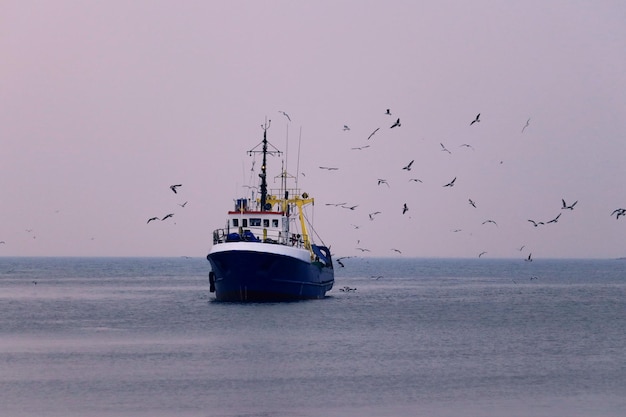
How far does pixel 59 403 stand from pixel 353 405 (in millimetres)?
10080

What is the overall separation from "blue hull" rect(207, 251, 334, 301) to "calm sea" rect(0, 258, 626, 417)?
135 cm

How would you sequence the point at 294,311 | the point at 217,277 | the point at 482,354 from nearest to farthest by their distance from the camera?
1. the point at 482,354
2. the point at 294,311
3. the point at 217,277

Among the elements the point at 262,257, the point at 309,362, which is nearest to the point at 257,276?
the point at 262,257

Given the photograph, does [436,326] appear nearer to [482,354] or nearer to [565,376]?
[482,354]

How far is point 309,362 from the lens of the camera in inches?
1890

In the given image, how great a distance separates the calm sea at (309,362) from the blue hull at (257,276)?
1.35m

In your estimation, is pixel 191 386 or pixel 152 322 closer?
pixel 191 386

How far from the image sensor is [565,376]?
43562 millimetres

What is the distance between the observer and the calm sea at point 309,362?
1426 inches

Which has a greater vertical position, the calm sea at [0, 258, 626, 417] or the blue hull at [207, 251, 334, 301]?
the blue hull at [207, 251, 334, 301]

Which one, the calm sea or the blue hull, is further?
the blue hull

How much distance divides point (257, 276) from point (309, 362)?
103 ft

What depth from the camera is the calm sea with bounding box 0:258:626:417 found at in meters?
36.2

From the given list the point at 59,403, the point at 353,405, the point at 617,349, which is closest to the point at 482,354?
the point at 617,349
